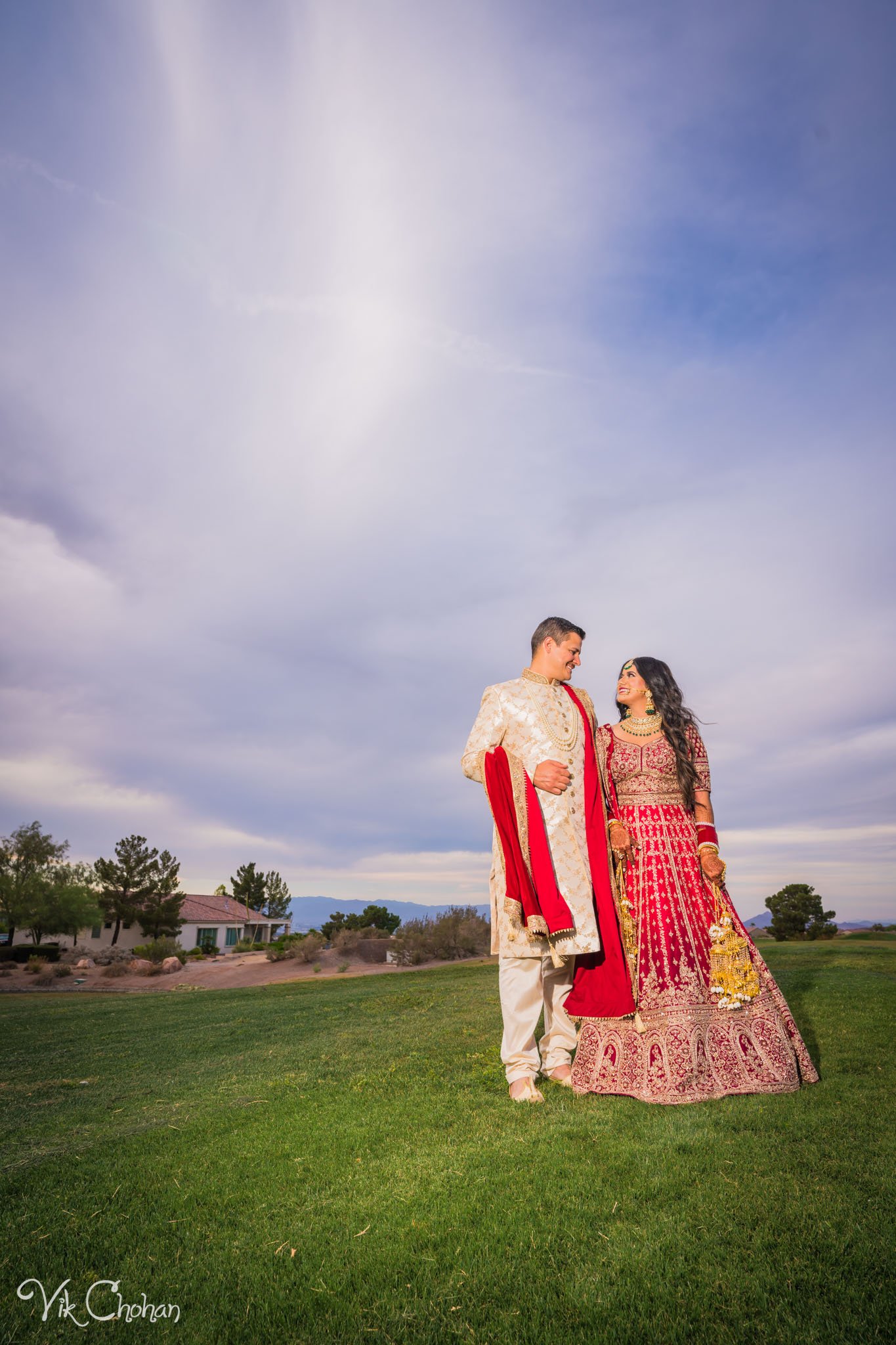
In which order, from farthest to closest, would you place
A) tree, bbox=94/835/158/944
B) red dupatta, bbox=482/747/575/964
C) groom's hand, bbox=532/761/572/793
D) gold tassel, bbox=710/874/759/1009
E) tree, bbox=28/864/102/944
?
tree, bbox=94/835/158/944 < tree, bbox=28/864/102/944 < groom's hand, bbox=532/761/572/793 < red dupatta, bbox=482/747/575/964 < gold tassel, bbox=710/874/759/1009

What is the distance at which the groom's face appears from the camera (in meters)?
4.91

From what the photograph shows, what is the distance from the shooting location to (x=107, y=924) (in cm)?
4391

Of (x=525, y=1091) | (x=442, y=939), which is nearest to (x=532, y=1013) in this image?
(x=525, y=1091)

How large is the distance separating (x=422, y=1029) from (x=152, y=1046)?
2854mm

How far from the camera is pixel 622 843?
469 centimetres

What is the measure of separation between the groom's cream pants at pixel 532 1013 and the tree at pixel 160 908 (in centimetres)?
4376

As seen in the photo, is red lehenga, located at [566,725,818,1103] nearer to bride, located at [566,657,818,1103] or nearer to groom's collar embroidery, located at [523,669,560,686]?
bride, located at [566,657,818,1103]

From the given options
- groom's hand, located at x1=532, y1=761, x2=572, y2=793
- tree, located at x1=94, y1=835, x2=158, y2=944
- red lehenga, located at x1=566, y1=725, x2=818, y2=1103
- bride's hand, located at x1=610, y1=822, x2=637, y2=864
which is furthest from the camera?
tree, located at x1=94, y1=835, x2=158, y2=944

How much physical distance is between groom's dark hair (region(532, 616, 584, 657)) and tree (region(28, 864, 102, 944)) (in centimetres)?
3850

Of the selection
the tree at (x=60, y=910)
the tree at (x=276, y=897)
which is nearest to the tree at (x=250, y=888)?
the tree at (x=276, y=897)

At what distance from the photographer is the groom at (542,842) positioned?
421 centimetres

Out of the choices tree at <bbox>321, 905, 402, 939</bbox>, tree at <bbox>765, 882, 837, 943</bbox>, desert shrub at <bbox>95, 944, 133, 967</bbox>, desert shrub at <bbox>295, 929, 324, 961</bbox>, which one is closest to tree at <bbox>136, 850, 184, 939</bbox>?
desert shrub at <bbox>95, 944, 133, 967</bbox>

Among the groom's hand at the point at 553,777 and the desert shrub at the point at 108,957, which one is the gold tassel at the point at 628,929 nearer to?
the groom's hand at the point at 553,777

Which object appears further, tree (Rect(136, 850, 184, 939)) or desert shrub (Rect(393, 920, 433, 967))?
tree (Rect(136, 850, 184, 939))
